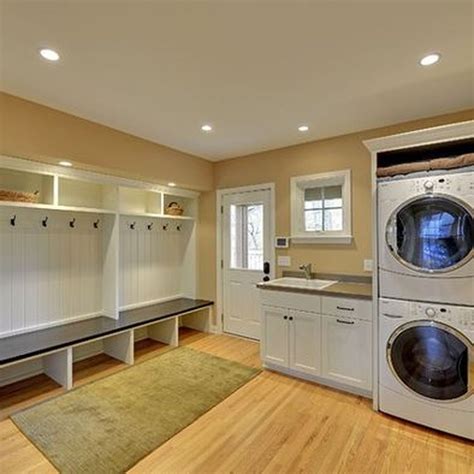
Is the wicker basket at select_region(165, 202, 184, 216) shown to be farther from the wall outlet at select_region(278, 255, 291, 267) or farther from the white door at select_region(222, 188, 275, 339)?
the wall outlet at select_region(278, 255, 291, 267)

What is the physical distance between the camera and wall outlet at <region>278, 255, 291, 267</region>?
3861mm

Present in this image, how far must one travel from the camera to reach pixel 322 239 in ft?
11.8

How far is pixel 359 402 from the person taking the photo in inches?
106

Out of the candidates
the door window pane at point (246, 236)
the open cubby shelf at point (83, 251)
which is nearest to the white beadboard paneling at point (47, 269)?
the open cubby shelf at point (83, 251)

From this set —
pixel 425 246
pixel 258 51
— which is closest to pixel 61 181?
pixel 258 51

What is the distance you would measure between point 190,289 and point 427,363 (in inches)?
129

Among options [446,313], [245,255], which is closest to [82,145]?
[245,255]

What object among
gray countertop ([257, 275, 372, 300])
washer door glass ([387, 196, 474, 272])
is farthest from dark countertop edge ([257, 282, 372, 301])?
washer door glass ([387, 196, 474, 272])

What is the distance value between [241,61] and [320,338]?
242 cm

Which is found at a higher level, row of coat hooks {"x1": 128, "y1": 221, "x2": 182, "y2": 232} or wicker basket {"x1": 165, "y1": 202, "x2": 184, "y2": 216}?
wicker basket {"x1": 165, "y1": 202, "x2": 184, "y2": 216}

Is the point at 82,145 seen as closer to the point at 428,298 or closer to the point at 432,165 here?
the point at 432,165

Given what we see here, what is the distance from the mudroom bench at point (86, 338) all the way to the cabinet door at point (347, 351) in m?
1.94

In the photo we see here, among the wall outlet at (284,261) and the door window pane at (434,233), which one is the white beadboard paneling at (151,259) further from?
the door window pane at (434,233)

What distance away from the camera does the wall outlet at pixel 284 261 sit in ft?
12.7
